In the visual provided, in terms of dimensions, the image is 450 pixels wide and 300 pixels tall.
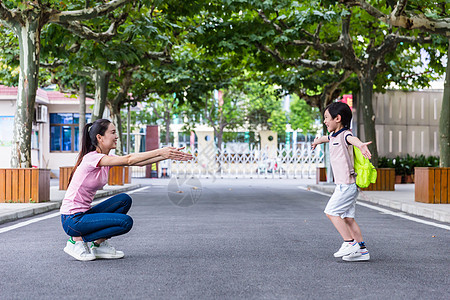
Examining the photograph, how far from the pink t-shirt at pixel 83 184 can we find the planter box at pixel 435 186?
940 centimetres

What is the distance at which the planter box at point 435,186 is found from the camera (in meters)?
13.4

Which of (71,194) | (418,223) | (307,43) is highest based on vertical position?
(307,43)

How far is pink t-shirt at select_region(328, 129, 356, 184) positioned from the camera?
608cm

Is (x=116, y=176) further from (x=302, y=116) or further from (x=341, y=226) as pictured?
(x=302, y=116)

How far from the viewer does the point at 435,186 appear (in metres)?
13.5

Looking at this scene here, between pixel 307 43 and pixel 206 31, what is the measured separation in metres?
3.24

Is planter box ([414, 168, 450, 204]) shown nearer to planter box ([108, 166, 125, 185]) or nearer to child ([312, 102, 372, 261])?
child ([312, 102, 372, 261])

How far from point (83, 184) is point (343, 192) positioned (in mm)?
2560

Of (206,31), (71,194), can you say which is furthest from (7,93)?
(71,194)

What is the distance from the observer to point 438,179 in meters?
13.6

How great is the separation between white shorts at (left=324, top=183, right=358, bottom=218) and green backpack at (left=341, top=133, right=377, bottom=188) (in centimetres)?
10

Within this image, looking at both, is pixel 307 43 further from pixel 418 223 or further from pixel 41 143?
pixel 41 143

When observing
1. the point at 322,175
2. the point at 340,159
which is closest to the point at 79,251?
the point at 340,159

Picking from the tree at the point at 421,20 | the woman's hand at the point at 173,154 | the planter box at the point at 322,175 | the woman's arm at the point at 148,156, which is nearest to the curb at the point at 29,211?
the woman's arm at the point at 148,156
